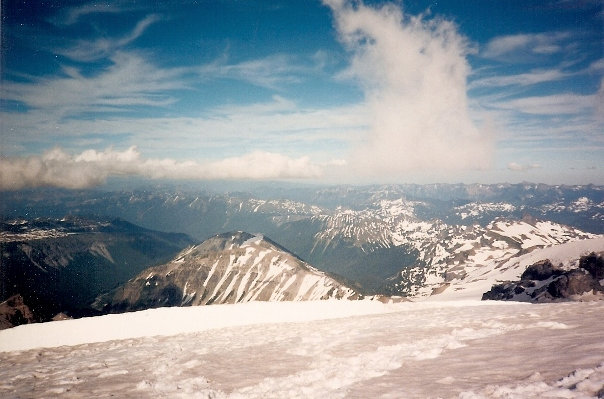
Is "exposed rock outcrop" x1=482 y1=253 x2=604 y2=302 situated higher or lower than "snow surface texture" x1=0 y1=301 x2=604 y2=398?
lower

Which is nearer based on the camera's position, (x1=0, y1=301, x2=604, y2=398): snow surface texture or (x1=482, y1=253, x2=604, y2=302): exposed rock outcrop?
(x1=0, y1=301, x2=604, y2=398): snow surface texture

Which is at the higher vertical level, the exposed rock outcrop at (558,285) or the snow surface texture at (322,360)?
the snow surface texture at (322,360)

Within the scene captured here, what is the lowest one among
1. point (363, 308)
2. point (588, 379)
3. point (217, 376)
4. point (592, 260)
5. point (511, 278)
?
point (511, 278)

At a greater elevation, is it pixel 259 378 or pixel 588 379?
pixel 588 379

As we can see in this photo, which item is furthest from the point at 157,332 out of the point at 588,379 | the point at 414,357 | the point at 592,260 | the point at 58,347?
the point at 592,260

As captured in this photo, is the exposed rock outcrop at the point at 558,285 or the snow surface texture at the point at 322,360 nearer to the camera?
the snow surface texture at the point at 322,360

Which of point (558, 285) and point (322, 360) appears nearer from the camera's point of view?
point (322, 360)

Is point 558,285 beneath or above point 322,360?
beneath

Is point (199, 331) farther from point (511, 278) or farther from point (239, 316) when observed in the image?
point (511, 278)
